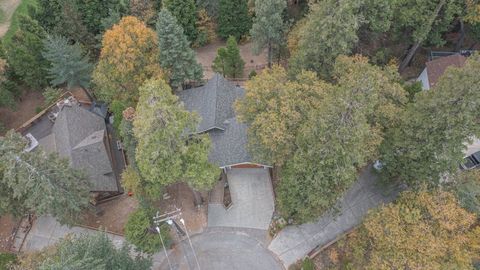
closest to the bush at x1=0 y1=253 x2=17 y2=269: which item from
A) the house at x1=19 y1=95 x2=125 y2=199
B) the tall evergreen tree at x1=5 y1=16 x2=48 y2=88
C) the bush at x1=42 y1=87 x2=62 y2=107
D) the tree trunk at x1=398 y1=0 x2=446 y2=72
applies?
the house at x1=19 y1=95 x2=125 y2=199

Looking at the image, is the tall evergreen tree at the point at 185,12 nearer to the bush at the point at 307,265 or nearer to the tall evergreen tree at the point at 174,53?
the tall evergreen tree at the point at 174,53

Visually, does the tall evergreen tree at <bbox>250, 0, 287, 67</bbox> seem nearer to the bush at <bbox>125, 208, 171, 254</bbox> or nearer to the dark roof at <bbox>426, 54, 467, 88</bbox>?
the dark roof at <bbox>426, 54, 467, 88</bbox>

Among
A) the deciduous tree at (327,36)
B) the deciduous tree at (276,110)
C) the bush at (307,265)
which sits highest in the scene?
the deciduous tree at (327,36)

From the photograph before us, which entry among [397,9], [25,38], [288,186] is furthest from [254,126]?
[25,38]

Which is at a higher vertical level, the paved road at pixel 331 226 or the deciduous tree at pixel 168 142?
the deciduous tree at pixel 168 142

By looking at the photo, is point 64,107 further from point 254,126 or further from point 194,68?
point 254,126

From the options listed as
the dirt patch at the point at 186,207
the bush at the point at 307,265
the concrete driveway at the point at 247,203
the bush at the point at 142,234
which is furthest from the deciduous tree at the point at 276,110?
the bush at the point at 142,234
